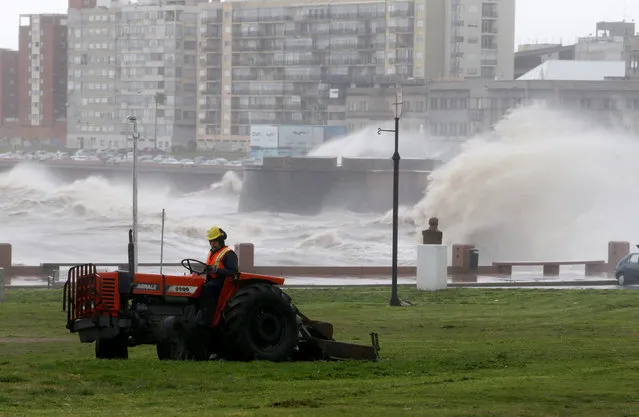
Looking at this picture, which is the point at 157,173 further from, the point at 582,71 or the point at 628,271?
the point at 628,271

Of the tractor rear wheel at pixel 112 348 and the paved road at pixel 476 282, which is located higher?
the tractor rear wheel at pixel 112 348

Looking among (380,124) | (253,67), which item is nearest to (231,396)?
(380,124)

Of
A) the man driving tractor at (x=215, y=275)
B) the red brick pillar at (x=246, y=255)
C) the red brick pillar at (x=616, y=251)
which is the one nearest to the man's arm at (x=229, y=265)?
the man driving tractor at (x=215, y=275)

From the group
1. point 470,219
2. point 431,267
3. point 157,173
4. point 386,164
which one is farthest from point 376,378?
point 157,173

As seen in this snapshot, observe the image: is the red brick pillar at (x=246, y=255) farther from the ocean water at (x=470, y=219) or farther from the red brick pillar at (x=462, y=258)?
the ocean water at (x=470, y=219)

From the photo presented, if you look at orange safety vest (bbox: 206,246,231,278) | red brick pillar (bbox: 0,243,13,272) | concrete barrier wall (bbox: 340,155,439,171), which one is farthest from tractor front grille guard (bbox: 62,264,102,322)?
concrete barrier wall (bbox: 340,155,439,171)

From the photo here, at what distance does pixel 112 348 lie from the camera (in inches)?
620

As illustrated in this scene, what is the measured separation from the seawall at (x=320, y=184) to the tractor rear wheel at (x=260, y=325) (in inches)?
3936

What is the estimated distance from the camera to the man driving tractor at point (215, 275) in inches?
592

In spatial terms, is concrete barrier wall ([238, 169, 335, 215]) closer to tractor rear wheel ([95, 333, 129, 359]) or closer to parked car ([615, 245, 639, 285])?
parked car ([615, 245, 639, 285])

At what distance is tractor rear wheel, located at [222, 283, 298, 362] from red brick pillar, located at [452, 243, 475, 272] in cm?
3299

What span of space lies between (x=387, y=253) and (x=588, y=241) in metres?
10.3

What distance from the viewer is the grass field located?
468 inches

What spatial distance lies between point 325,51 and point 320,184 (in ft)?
224
